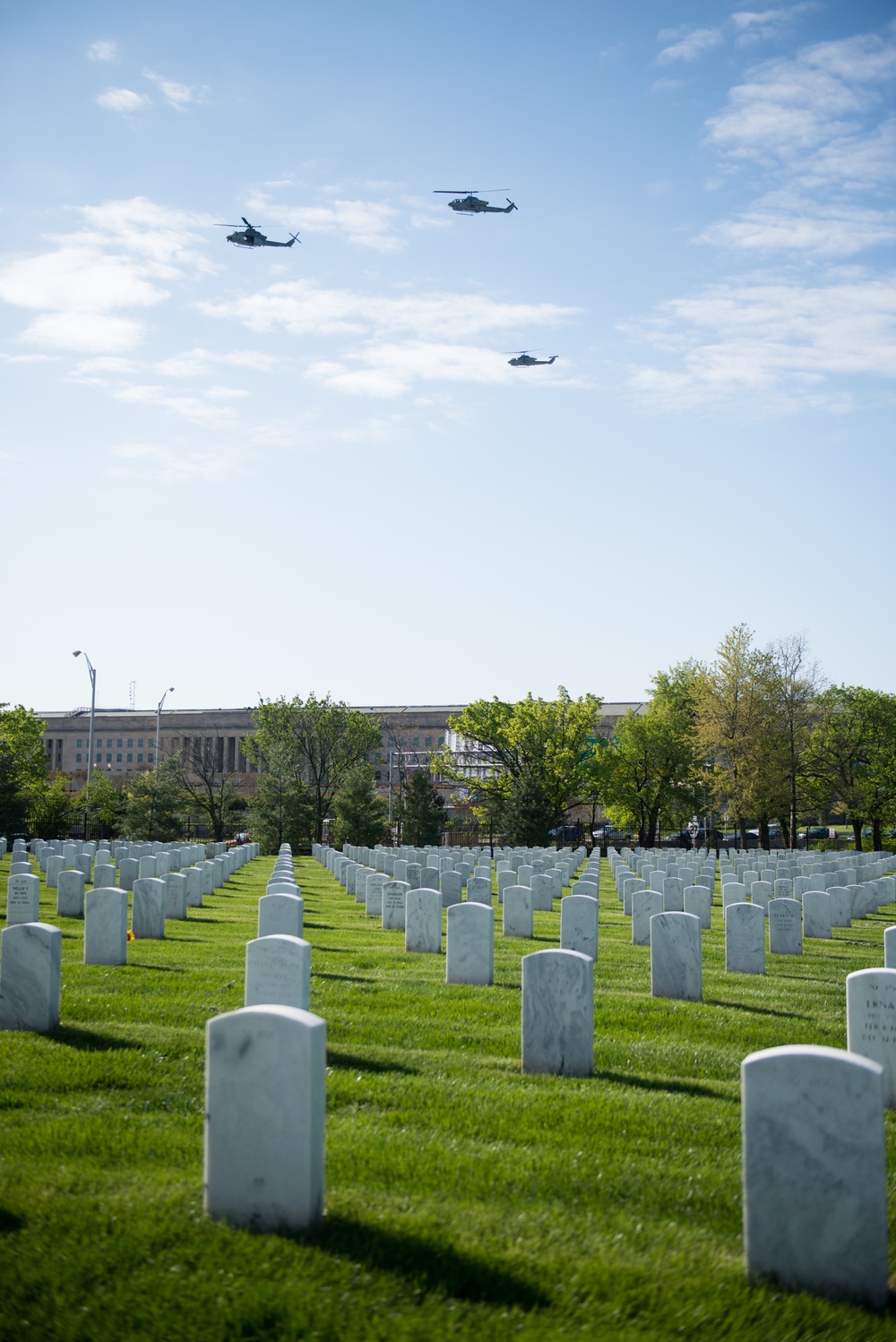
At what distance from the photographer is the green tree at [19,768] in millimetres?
46719

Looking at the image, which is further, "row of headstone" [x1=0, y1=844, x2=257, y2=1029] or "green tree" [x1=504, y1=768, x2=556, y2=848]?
"green tree" [x1=504, y1=768, x2=556, y2=848]

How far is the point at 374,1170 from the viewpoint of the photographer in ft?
17.6

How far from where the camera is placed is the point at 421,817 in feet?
169

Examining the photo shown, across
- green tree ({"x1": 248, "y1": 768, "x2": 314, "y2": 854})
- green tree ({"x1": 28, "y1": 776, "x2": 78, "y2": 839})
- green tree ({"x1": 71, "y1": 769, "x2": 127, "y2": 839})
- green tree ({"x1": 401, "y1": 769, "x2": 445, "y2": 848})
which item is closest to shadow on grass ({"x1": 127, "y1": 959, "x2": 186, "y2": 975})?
green tree ({"x1": 401, "y1": 769, "x2": 445, "y2": 848})

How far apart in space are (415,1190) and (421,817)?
153 ft

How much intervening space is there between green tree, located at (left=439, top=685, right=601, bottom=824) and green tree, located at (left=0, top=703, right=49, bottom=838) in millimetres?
22480

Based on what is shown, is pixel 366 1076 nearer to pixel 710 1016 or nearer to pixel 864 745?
pixel 710 1016

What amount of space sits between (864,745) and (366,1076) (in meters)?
57.7

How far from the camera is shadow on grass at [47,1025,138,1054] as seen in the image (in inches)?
→ 307

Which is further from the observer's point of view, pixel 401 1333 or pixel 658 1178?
pixel 658 1178

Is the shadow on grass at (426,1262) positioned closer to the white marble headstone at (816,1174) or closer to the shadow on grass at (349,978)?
the white marble headstone at (816,1174)

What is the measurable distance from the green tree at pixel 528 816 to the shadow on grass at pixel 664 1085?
147 ft

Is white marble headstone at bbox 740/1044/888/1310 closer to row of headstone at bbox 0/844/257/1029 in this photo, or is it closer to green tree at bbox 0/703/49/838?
row of headstone at bbox 0/844/257/1029

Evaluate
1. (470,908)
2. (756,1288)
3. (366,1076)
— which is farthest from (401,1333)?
(470,908)
